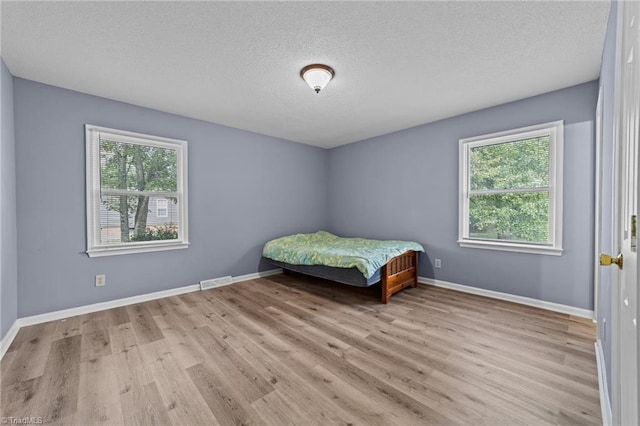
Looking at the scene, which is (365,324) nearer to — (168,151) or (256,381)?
(256,381)

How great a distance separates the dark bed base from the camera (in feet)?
10.3

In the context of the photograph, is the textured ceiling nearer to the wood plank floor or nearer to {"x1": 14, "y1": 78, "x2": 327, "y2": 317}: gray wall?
{"x1": 14, "y1": 78, "x2": 327, "y2": 317}: gray wall

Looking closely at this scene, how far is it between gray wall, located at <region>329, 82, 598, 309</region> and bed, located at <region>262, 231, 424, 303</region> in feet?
1.60

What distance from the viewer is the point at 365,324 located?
2.65 m

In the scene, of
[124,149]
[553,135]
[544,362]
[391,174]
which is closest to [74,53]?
[124,149]

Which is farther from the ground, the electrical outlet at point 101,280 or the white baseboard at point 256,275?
the electrical outlet at point 101,280

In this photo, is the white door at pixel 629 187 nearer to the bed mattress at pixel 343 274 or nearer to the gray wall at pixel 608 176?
the gray wall at pixel 608 176

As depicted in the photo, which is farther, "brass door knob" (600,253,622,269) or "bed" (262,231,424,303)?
"bed" (262,231,424,303)

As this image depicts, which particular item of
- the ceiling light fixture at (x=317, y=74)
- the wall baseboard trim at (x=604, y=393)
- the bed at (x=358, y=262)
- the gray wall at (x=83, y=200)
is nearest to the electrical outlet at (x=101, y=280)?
the gray wall at (x=83, y=200)

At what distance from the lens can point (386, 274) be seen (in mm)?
3225

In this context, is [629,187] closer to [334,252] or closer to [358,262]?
[358,262]

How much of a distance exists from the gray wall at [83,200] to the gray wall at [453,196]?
3.51 ft

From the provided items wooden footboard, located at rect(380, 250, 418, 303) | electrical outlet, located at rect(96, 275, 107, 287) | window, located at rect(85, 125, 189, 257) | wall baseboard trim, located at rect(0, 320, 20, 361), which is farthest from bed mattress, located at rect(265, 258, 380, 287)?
wall baseboard trim, located at rect(0, 320, 20, 361)

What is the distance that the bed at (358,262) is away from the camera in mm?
3102
